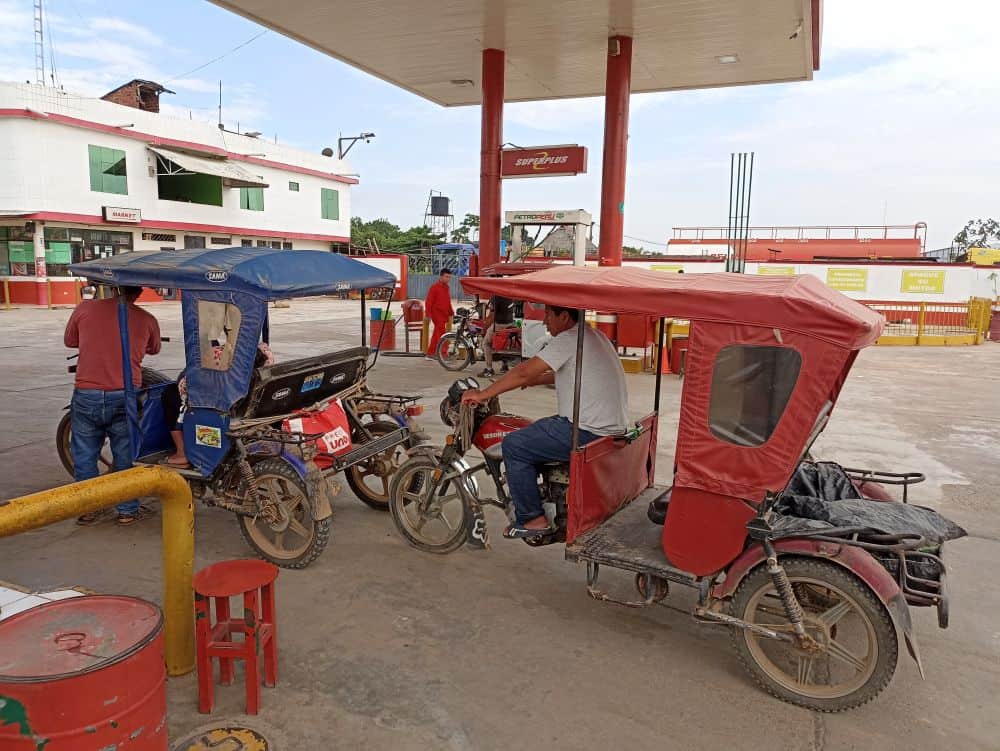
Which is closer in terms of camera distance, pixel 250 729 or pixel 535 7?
pixel 250 729

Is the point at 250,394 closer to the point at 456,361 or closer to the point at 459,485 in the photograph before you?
the point at 459,485

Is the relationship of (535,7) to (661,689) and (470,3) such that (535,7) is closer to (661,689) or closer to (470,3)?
(470,3)

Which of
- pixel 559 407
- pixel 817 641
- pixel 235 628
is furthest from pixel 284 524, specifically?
pixel 817 641

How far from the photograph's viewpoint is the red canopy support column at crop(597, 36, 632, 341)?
13.3 metres

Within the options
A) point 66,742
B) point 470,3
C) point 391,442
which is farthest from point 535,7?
point 66,742

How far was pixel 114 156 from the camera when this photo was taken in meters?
27.1

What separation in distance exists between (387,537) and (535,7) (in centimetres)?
1000

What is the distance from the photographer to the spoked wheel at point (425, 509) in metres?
4.95

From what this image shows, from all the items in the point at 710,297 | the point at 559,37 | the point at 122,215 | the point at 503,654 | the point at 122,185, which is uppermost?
the point at 559,37

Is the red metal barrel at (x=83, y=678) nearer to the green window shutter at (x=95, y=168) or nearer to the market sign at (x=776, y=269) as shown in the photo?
the market sign at (x=776, y=269)

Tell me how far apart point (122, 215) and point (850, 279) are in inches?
1045

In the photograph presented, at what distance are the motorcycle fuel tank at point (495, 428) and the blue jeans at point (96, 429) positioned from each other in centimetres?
282

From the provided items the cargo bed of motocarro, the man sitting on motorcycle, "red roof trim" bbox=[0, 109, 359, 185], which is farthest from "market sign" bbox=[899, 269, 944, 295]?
"red roof trim" bbox=[0, 109, 359, 185]

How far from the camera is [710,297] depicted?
3.44m
